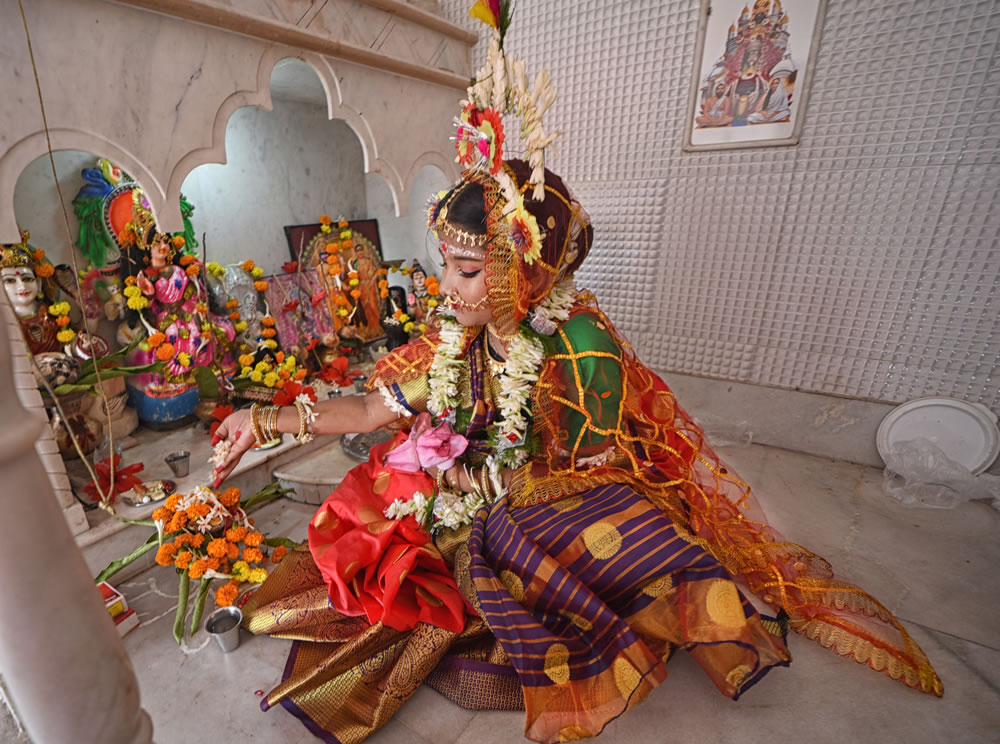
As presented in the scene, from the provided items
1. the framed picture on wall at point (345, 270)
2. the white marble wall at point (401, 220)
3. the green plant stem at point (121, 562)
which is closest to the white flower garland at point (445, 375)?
the green plant stem at point (121, 562)

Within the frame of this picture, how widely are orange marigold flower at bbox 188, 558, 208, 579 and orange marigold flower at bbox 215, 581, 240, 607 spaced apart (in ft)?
0.32

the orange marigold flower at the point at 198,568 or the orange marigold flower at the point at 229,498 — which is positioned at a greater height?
the orange marigold flower at the point at 229,498

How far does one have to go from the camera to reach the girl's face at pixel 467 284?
1.60m

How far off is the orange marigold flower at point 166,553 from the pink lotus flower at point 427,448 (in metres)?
0.79

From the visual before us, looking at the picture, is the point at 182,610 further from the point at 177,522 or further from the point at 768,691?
the point at 768,691

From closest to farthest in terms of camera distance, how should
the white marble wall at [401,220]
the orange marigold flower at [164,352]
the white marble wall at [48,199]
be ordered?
1. the orange marigold flower at [164,352]
2. the white marble wall at [48,199]
3. the white marble wall at [401,220]

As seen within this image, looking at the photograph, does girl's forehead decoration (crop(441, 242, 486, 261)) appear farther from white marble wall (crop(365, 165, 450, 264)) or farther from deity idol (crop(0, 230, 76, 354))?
white marble wall (crop(365, 165, 450, 264))

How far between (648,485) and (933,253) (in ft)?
7.12

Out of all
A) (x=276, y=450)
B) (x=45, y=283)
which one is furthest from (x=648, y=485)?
(x=45, y=283)

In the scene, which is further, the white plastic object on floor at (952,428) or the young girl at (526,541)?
the white plastic object on floor at (952,428)

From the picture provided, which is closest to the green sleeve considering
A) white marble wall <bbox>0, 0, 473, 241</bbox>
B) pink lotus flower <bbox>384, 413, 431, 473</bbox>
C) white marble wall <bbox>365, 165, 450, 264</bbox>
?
pink lotus flower <bbox>384, 413, 431, 473</bbox>

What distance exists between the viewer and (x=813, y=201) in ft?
8.98

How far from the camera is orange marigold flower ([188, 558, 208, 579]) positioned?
172 centimetres

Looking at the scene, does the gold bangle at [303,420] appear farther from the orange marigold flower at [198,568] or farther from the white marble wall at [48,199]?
the white marble wall at [48,199]
